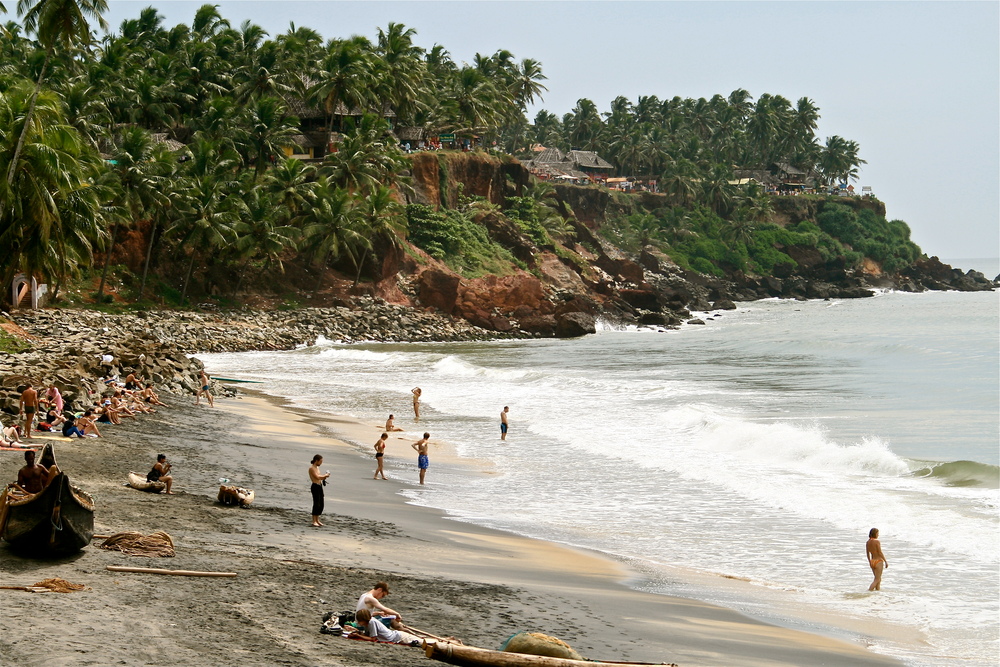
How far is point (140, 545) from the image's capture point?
432 inches

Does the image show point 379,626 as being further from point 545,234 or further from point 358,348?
point 545,234

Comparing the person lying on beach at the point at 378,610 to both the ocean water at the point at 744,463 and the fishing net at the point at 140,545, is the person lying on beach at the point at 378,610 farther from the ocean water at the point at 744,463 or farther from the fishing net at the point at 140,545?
the ocean water at the point at 744,463

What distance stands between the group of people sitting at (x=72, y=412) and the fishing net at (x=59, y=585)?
766 centimetres

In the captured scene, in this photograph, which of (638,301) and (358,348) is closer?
(358,348)

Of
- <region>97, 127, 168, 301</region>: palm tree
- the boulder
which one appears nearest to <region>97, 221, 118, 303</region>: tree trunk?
<region>97, 127, 168, 301</region>: palm tree

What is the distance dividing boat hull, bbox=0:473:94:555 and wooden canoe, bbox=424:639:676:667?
14.0 feet

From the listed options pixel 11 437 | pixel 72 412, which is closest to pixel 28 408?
pixel 11 437

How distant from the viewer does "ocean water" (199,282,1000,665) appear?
1326cm

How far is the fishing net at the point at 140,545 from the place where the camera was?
429 inches

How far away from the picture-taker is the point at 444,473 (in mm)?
21594

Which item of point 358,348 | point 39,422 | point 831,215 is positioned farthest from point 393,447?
point 831,215

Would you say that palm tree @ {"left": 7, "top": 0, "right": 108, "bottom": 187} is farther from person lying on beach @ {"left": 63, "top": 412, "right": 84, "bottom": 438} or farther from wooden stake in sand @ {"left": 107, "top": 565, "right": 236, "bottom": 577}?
wooden stake in sand @ {"left": 107, "top": 565, "right": 236, "bottom": 577}

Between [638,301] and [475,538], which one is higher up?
[638,301]

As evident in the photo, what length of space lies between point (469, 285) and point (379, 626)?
57.8 m
